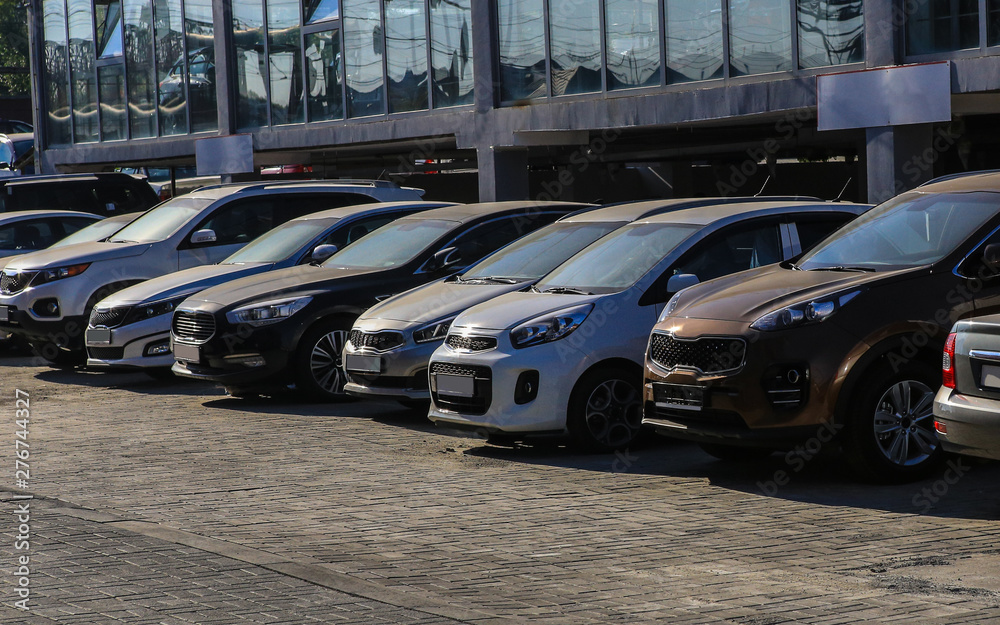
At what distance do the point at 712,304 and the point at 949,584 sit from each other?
2807 mm

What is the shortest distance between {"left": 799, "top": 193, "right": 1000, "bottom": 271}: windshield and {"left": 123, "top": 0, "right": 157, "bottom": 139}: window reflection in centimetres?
2369

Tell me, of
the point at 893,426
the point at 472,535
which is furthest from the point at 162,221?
the point at 893,426

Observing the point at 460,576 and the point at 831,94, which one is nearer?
the point at 460,576

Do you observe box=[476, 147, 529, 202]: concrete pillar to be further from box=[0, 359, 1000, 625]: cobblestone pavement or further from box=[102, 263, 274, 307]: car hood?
box=[0, 359, 1000, 625]: cobblestone pavement

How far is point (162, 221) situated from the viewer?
49.8ft

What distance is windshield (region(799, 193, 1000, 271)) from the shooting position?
7.93 metres

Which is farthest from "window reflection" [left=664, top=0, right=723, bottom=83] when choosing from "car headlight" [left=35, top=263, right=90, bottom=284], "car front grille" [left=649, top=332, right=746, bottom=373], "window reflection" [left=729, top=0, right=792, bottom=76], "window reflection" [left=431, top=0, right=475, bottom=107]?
"car front grille" [left=649, top=332, right=746, bottom=373]

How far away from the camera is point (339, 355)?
11.7 m

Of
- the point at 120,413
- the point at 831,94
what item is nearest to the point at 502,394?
the point at 120,413

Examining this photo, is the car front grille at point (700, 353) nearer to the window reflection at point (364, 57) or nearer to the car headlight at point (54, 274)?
the car headlight at point (54, 274)

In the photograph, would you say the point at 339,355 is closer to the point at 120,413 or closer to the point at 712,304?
the point at 120,413

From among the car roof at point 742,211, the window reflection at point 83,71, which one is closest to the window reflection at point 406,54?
the window reflection at point 83,71

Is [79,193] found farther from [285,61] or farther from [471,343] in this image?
[471,343]

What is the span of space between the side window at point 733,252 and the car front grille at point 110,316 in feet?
20.6
